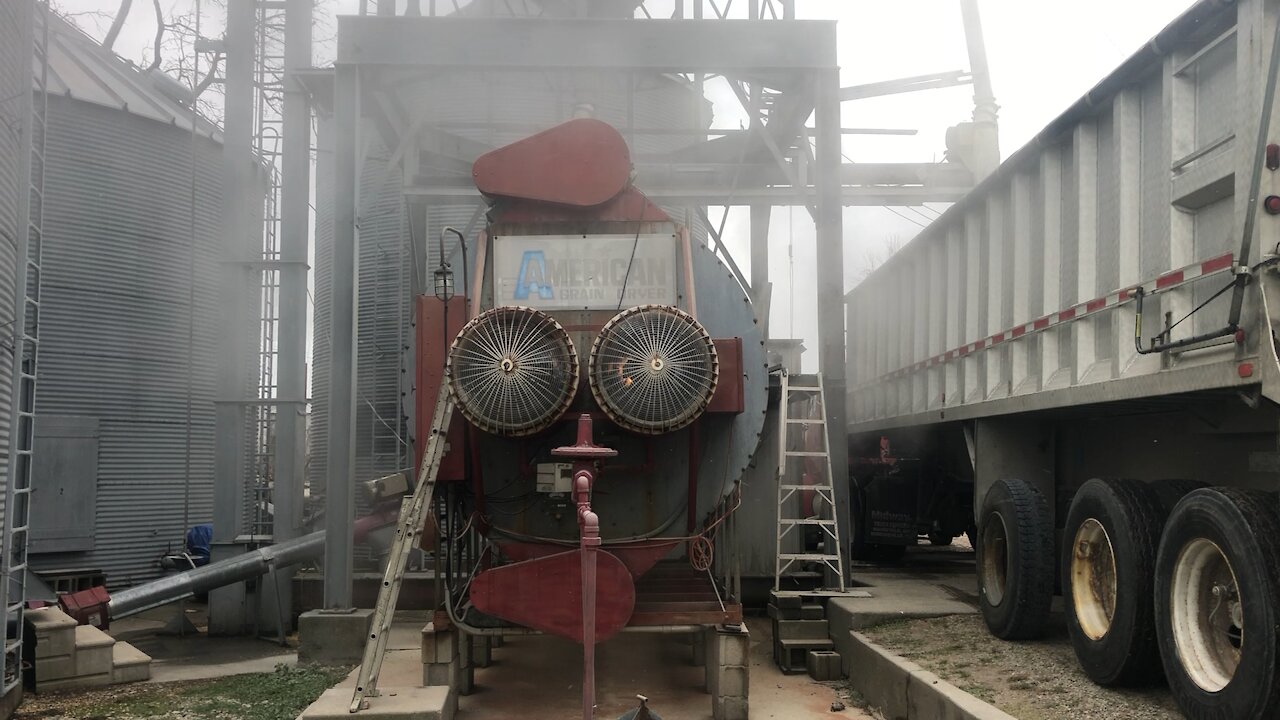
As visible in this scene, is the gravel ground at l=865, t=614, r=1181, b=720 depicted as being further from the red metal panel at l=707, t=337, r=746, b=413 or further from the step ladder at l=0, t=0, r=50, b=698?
the step ladder at l=0, t=0, r=50, b=698

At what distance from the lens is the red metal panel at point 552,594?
21.1 ft

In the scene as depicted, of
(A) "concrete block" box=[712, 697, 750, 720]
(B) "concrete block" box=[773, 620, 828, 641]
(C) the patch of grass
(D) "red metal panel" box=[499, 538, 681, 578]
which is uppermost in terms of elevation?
(D) "red metal panel" box=[499, 538, 681, 578]

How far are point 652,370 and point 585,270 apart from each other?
1254 mm

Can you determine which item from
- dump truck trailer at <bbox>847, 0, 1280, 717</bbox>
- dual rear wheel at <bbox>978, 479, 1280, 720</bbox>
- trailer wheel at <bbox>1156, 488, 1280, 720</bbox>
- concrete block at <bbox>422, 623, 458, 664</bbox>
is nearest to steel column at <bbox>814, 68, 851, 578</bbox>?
dump truck trailer at <bbox>847, 0, 1280, 717</bbox>

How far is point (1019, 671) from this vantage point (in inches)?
258

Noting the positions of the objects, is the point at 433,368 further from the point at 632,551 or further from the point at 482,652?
the point at 482,652

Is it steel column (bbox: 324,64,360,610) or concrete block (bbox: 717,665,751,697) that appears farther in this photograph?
steel column (bbox: 324,64,360,610)

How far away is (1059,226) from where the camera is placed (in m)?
7.16

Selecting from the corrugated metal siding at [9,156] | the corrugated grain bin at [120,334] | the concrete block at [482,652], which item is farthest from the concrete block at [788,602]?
the corrugated grain bin at [120,334]

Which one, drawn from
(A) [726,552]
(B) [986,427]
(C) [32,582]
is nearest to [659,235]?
(A) [726,552]

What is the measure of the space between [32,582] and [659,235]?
622 cm

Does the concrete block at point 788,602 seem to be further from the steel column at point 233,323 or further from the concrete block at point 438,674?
the steel column at point 233,323

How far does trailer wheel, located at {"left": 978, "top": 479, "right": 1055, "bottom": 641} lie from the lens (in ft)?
23.7

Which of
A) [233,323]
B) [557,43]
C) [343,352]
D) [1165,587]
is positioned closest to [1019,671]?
[1165,587]
